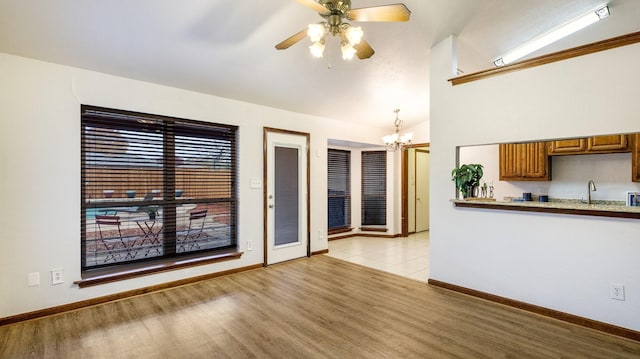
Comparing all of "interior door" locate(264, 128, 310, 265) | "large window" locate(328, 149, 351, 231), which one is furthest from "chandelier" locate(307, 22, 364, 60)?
"large window" locate(328, 149, 351, 231)

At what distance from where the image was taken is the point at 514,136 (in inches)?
119

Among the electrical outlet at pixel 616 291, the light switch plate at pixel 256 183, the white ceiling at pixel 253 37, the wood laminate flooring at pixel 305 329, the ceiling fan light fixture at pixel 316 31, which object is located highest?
the white ceiling at pixel 253 37

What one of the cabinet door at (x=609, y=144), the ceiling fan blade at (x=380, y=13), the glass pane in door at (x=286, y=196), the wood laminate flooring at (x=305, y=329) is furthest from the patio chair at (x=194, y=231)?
the cabinet door at (x=609, y=144)

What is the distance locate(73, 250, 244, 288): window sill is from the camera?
3.12 m

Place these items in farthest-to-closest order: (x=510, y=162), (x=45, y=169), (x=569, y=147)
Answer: (x=510, y=162), (x=569, y=147), (x=45, y=169)

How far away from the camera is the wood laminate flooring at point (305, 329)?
2275mm

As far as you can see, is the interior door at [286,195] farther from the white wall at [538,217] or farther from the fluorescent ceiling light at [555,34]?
the fluorescent ceiling light at [555,34]

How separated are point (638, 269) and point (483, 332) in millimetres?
1319

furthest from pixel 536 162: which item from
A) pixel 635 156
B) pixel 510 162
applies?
pixel 635 156

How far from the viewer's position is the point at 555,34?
10.6ft

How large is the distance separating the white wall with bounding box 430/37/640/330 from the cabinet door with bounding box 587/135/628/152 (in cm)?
146

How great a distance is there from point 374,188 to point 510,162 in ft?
9.48

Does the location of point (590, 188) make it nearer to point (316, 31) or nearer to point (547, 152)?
point (547, 152)

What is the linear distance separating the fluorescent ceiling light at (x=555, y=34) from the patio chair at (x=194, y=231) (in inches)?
175
